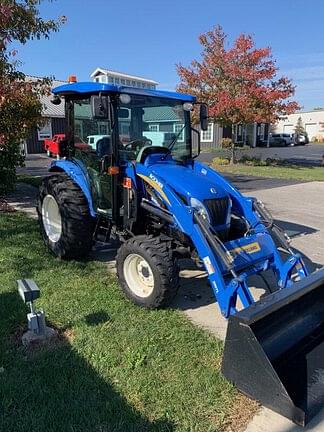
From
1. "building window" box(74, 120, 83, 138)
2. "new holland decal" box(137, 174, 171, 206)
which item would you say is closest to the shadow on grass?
"new holland decal" box(137, 174, 171, 206)

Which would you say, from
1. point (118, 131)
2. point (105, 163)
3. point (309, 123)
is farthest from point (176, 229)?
point (309, 123)

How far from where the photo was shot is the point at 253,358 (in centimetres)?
273

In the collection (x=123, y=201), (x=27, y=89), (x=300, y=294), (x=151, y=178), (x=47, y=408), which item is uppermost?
(x=27, y=89)

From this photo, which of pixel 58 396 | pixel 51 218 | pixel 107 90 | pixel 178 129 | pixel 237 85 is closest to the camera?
pixel 58 396

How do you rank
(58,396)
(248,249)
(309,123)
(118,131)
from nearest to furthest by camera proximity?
(58,396), (248,249), (118,131), (309,123)

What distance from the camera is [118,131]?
15.4 ft

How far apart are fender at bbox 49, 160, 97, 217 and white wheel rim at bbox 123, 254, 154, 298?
118 centimetres

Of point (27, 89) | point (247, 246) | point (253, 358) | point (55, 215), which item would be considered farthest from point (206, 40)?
point (253, 358)

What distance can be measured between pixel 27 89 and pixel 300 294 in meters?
6.83

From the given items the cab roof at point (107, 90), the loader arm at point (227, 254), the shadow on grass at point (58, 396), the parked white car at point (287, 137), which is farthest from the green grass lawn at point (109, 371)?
the parked white car at point (287, 137)

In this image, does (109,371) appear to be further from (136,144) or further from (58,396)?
(136,144)

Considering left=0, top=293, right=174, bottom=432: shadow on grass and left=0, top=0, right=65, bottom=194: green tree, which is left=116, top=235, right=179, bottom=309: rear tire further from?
left=0, top=0, right=65, bottom=194: green tree

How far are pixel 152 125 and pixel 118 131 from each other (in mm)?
Result: 560

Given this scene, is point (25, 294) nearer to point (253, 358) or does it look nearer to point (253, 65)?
point (253, 358)
